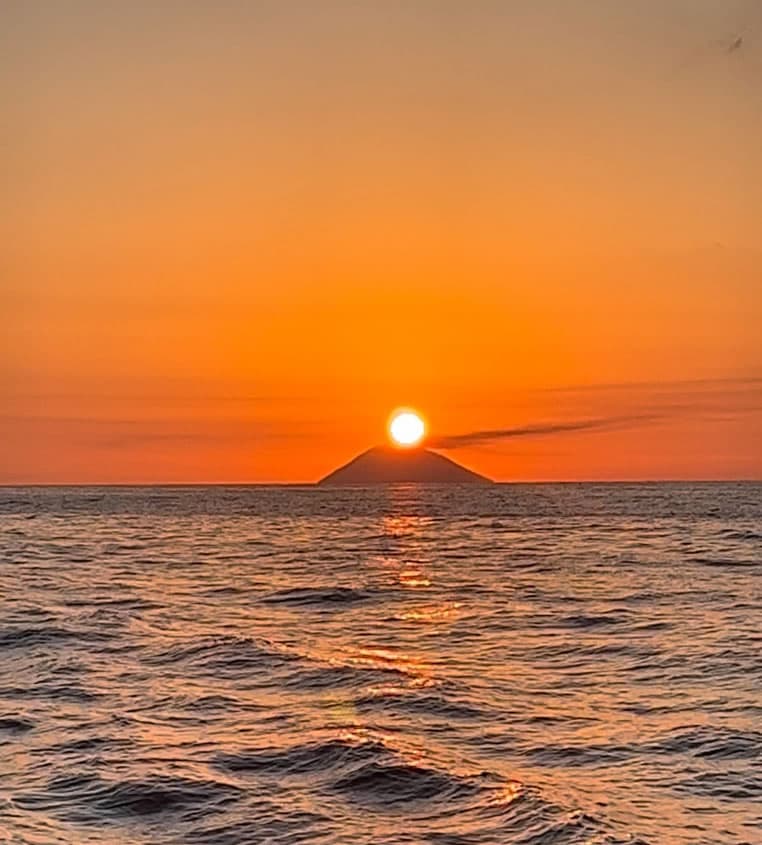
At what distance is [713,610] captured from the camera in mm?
29781

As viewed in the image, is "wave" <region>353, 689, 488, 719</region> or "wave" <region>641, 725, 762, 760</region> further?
"wave" <region>353, 689, 488, 719</region>

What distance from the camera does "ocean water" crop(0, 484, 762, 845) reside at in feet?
41.4


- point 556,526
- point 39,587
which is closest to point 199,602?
point 39,587

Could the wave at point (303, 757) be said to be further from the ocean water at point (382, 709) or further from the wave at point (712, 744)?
the wave at point (712, 744)

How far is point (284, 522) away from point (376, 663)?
75.0m

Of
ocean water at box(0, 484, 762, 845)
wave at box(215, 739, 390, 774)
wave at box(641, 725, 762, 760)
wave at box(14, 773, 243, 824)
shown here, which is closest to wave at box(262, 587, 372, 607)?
ocean water at box(0, 484, 762, 845)

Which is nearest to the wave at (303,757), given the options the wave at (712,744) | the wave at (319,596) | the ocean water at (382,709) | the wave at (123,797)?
the ocean water at (382,709)

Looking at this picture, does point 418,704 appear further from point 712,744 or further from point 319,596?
point 319,596

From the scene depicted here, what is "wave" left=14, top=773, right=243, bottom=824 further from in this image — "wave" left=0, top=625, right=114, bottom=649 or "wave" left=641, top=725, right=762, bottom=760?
"wave" left=0, top=625, right=114, bottom=649

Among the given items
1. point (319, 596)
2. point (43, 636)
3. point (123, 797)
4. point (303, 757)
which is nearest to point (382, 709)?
point (303, 757)

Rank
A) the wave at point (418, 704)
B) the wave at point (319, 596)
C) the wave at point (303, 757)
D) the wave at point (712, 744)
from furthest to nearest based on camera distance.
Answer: the wave at point (319, 596), the wave at point (418, 704), the wave at point (712, 744), the wave at point (303, 757)

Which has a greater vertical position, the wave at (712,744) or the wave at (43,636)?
the wave at (43,636)

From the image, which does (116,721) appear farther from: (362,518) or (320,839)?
(362,518)

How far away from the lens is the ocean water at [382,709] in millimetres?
12609
